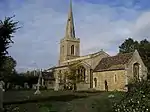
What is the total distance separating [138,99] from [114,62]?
166 feet

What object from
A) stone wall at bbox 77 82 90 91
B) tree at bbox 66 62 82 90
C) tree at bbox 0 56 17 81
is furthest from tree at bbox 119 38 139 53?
tree at bbox 0 56 17 81

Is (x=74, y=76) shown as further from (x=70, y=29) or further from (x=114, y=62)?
(x=70, y=29)

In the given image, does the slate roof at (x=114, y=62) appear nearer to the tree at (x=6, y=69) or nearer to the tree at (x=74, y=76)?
the tree at (x=74, y=76)

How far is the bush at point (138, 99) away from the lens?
12.1 meters

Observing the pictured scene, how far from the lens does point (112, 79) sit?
199ft

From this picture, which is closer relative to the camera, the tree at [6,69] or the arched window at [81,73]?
the tree at [6,69]

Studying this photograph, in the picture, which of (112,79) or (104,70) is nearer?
(112,79)

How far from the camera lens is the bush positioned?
12.1 meters

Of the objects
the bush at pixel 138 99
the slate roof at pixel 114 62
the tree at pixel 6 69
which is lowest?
the bush at pixel 138 99

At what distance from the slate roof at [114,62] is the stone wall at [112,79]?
0.90m

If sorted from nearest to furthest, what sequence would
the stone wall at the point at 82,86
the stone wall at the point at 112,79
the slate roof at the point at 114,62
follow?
the stone wall at the point at 112,79
the slate roof at the point at 114,62
the stone wall at the point at 82,86

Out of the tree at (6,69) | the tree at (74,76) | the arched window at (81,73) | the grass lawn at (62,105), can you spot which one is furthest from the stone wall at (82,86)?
the grass lawn at (62,105)

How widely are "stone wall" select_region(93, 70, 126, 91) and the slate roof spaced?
2.94 ft

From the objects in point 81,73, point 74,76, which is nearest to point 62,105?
point 74,76
